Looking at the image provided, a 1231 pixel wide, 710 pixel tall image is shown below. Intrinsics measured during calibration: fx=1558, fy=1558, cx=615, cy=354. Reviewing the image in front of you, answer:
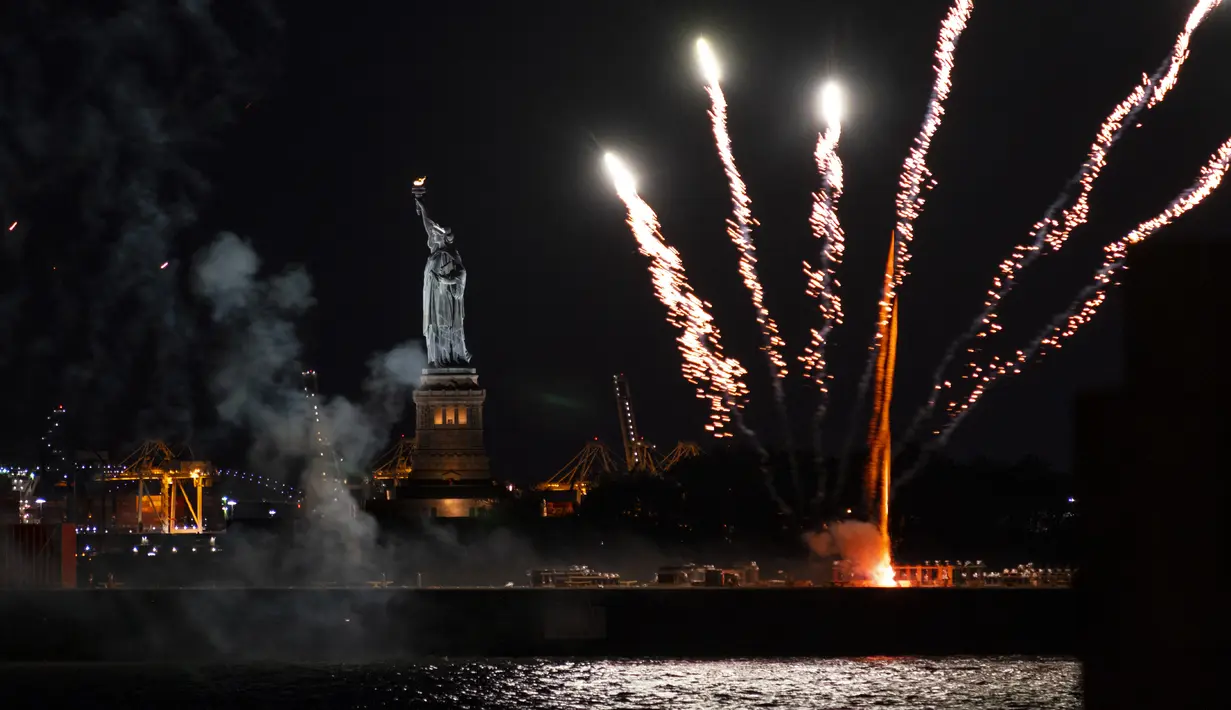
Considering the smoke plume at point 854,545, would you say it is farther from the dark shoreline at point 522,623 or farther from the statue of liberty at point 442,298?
the statue of liberty at point 442,298

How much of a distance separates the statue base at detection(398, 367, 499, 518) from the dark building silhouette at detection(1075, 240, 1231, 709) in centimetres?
9396

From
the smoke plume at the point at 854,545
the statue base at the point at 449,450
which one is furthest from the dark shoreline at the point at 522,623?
the statue base at the point at 449,450

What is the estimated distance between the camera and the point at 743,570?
234 feet

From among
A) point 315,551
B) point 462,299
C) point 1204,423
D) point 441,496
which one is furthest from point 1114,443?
point 462,299

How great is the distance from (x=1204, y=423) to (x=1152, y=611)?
1.12 meters

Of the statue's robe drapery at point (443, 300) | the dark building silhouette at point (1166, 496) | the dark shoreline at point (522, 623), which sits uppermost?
the statue's robe drapery at point (443, 300)

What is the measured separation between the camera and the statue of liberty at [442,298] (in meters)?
109

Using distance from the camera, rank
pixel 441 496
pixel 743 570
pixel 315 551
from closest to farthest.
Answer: pixel 743 570
pixel 315 551
pixel 441 496

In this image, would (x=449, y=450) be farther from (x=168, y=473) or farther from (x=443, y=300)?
(x=168, y=473)

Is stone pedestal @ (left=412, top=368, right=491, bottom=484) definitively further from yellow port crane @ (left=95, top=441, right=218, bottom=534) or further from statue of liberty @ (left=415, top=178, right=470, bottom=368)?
yellow port crane @ (left=95, top=441, right=218, bottom=534)

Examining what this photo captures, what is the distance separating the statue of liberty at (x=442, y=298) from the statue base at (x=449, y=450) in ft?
4.60

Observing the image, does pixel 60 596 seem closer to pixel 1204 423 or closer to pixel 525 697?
pixel 525 697

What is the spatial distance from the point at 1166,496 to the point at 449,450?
97.4 m

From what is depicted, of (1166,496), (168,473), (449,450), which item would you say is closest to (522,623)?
(449,450)
